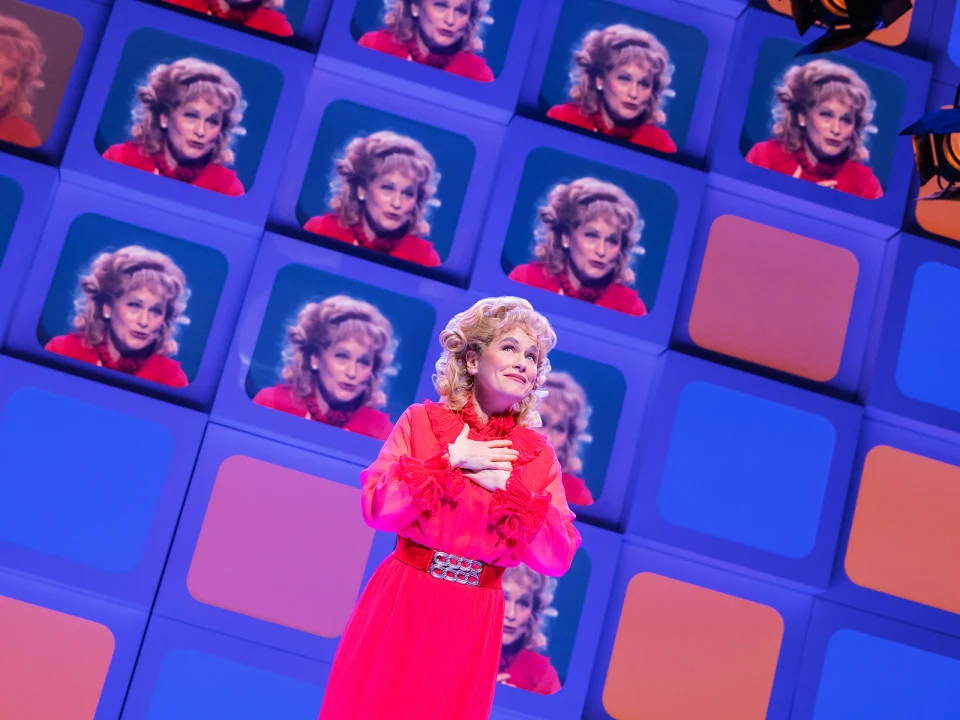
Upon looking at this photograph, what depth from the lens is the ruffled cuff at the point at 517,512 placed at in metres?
2.06

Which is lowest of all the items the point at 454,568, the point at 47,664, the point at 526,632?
the point at 47,664

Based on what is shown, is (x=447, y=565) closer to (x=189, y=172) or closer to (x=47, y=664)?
(x=47, y=664)

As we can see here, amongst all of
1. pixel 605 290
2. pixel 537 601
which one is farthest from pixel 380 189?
pixel 537 601

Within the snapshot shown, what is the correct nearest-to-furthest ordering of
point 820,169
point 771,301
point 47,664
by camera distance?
point 47,664, point 771,301, point 820,169

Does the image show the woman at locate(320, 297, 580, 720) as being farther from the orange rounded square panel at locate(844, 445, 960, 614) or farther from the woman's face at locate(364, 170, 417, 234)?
the orange rounded square panel at locate(844, 445, 960, 614)

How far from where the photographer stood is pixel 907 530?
332cm

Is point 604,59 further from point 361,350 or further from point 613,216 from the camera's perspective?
point 361,350

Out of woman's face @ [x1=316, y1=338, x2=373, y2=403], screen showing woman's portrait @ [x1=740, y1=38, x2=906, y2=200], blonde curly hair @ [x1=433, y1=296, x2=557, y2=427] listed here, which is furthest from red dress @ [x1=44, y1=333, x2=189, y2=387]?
screen showing woman's portrait @ [x1=740, y1=38, x2=906, y2=200]

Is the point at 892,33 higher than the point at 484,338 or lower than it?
higher

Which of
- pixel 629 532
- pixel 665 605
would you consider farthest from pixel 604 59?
pixel 665 605

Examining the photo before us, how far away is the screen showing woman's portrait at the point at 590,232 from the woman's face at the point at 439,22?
50 centimetres

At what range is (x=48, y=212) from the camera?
3.15 meters

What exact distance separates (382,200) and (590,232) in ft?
2.32

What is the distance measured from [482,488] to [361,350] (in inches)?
46.7
